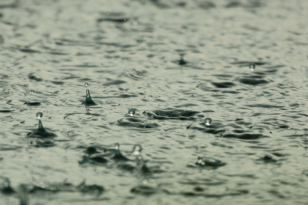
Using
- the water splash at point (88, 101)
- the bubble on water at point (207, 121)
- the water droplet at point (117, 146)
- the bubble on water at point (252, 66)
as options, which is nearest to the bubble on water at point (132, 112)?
the water splash at point (88, 101)

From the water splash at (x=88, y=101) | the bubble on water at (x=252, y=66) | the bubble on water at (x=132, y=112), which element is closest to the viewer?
the bubble on water at (x=132, y=112)

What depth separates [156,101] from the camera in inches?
239

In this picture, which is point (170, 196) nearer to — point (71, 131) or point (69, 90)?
point (71, 131)

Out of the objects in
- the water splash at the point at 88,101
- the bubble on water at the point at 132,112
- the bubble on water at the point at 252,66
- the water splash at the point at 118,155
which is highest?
the bubble on water at the point at 252,66

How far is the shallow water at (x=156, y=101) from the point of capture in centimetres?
421

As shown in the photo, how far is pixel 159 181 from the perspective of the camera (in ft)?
13.9

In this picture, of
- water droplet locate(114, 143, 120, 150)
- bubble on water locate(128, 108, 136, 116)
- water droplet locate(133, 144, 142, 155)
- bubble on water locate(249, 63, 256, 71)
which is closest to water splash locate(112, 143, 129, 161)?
water droplet locate(114, 143, 120, 150)

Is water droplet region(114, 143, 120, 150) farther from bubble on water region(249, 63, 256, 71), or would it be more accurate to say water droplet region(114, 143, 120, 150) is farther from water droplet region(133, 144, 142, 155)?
bubble on water region(249, 63, 256, 71)

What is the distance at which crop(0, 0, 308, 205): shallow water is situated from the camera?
421cm

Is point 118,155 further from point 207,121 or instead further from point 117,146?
point 207,121

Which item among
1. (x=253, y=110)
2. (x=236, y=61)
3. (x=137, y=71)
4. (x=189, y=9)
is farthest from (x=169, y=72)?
(x=189, y=9)

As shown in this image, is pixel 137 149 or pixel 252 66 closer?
pixel 137 149

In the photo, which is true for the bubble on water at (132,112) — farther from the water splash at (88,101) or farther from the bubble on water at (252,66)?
the bubble on water at (252,66)

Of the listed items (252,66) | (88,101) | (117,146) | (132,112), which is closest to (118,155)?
(117,146)
